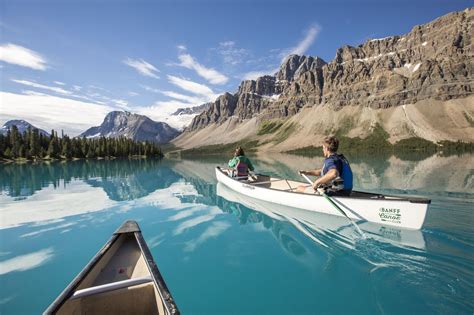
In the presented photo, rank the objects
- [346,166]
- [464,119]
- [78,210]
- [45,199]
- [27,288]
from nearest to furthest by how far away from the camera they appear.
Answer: [27,288] → [346,166] → [78,210] → [45,199] → [464,119]

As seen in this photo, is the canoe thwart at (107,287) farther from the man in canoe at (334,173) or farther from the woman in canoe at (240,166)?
the woman in canoe at (240,166)

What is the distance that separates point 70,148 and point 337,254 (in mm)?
131046

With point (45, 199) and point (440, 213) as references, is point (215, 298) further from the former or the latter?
point (45, 199)

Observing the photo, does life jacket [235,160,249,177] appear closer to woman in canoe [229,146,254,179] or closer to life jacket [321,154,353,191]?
woman in canoe [229,146,254,179]

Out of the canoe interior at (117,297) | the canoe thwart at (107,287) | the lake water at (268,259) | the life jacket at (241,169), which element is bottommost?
the lake water at (268,259)

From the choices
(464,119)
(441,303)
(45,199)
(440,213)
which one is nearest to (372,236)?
(441,303)

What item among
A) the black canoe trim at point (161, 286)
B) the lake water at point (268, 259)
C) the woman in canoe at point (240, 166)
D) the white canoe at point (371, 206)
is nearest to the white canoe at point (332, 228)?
the lake water at point (268, 259)

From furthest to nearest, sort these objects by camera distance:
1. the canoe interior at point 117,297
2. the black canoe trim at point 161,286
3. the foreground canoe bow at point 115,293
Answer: the canoe interior at point 117,297, the foreground canoe bow at point 115,293, the black canoe trim at point 161,286

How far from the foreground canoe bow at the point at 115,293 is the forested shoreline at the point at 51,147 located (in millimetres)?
128598

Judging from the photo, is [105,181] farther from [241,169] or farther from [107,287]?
[107,287]

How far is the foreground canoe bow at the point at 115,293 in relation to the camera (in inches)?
189

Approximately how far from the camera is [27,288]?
27.2 feet

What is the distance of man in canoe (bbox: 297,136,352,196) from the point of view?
12666mm

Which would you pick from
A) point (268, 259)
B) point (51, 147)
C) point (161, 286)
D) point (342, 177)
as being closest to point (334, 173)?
point (342, 177)
